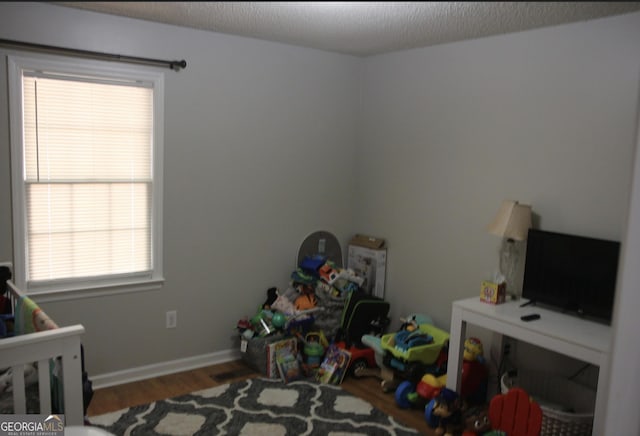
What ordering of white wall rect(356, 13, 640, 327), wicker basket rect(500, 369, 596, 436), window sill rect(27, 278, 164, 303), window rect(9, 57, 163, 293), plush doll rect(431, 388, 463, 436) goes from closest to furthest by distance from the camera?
wicker basket rect(500, 369, 596, 436)
white wall rect(356, 13, 640, 327)
plush doll rect(431, 388, 463, 436)
window rect(9, 57, 163, 293)
window sill rect(27, 278, 164, 303)

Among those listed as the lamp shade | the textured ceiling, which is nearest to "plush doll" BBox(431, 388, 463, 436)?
the lamp shade

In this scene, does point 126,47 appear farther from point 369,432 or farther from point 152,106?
point 369,432

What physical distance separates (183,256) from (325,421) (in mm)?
1449

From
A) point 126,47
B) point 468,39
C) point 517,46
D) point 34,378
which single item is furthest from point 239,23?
point 34,378

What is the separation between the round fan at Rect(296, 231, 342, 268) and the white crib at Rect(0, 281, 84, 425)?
7.20ft

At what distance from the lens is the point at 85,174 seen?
3.22 m

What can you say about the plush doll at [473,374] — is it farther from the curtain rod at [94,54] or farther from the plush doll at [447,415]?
the curtain rod at [94,54]

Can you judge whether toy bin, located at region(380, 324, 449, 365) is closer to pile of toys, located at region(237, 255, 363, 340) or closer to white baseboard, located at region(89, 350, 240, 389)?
pile of toys, located at region(237, 255, 363, 340)

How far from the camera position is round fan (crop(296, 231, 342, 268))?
4.15 metres

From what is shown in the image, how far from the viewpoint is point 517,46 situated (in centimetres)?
317

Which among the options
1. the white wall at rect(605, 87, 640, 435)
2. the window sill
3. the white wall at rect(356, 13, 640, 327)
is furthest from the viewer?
the window sill

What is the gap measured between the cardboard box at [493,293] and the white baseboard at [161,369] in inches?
74.1

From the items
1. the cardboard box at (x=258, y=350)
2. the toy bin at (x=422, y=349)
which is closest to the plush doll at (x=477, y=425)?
the toy bin at (x=422, y=349)

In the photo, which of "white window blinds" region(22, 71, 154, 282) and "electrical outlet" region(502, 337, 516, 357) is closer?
"white window blinds" region(22, 71, 154, 282)
